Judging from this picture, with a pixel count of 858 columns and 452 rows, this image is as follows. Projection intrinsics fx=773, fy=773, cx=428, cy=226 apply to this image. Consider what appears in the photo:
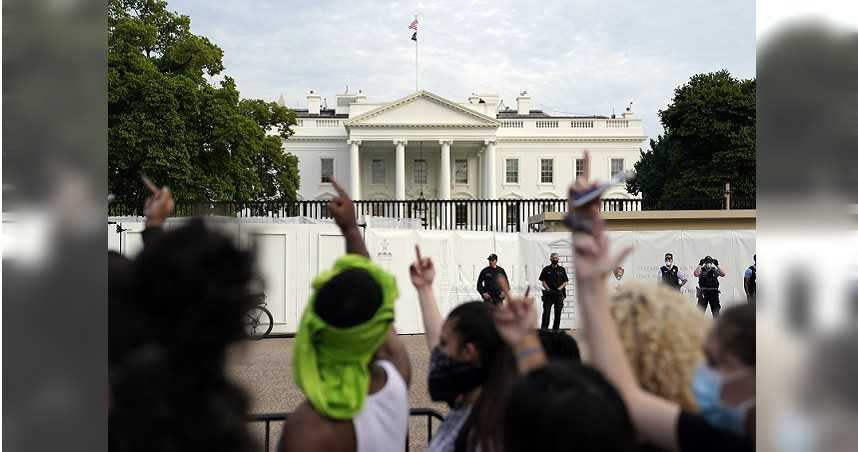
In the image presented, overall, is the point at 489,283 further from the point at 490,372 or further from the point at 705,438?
the point at 705,438

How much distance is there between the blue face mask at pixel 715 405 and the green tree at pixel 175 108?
15475 millimetres

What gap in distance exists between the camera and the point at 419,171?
61.6 meters

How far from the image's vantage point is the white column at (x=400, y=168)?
192 feet

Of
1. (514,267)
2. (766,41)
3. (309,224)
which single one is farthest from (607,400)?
(514,267)

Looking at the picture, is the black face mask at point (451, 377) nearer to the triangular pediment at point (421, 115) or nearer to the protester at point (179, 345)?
the protester at point (179, 345)

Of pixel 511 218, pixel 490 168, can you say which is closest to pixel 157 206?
pixel 511 218

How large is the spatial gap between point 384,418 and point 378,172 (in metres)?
60.4

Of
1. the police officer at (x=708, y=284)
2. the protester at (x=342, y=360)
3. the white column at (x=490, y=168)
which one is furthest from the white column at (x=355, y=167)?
the protester at (x=342, y=360)

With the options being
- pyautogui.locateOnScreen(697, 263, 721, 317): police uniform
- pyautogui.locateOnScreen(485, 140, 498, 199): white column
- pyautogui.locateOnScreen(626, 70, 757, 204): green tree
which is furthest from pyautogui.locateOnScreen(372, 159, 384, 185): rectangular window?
pyautogui.locateOnScreen(697, 263, 721, 317): police uniform

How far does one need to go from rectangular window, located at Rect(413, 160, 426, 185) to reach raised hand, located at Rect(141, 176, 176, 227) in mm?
59705

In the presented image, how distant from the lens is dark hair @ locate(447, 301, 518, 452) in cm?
176

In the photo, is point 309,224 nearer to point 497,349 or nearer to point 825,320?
point 497,349

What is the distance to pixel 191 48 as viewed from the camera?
24.0m

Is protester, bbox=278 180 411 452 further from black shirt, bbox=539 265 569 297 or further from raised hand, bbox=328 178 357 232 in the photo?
black shirt, bbox=539 265 569 297
